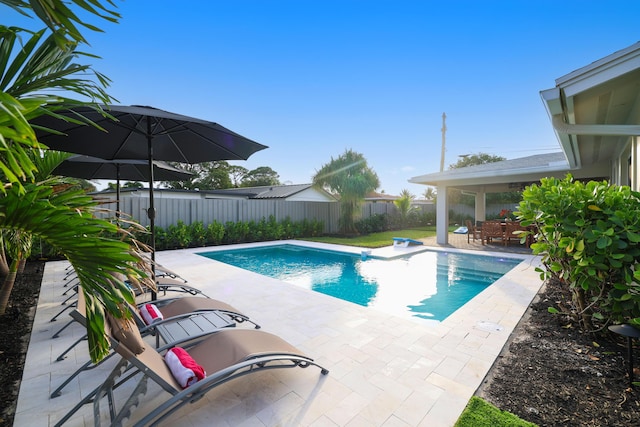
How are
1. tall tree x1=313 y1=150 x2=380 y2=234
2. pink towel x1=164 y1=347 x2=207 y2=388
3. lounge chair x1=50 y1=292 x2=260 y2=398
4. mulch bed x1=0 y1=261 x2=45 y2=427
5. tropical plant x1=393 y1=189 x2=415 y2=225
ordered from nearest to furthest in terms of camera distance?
1. pink towel x1=164 y1=347 x2=207 y2=388
2. mulch bed x1=0 y1=261 x2=45 y2=427
3. lounge chair x1=50 y1=292 x2=260 y2=398
4. tall tree x1=313 y1=150 x2=380 y2=234
5. tropical plant x1=393 y1=189 x2=415 y2=225

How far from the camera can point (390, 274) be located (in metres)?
8.31

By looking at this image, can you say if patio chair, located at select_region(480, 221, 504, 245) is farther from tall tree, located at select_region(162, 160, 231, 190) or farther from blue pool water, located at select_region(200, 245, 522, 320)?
tall tree, located at select_region(162, 160, 231, 190)

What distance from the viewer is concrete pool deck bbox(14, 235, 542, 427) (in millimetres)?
2309

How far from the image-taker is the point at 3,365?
3.03m

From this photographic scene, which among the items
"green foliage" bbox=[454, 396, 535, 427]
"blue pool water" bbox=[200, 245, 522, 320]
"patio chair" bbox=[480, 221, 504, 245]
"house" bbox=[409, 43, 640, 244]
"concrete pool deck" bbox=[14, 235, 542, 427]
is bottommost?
"blue pool water" bbox=[200, 245, 522, 320]

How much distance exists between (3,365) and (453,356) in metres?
4.88

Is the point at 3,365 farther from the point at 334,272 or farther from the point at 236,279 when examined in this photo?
the point at 334,272

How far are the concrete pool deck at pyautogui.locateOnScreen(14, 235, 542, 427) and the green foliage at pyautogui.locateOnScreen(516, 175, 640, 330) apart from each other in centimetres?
103

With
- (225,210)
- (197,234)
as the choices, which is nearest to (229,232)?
(225,210)

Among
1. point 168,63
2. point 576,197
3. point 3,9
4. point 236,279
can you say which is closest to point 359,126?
point 168,63

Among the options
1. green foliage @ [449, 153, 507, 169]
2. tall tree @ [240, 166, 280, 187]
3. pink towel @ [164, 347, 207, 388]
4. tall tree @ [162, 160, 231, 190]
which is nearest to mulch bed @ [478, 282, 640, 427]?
pink towel @ [164, 347, 207, 388]

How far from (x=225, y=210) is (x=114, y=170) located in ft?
21.5

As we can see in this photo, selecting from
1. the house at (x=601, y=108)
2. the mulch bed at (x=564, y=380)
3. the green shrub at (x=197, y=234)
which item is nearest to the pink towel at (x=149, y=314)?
the mulch bed at (x=564, y=380)

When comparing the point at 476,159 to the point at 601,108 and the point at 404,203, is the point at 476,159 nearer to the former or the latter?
the point at 404,203
